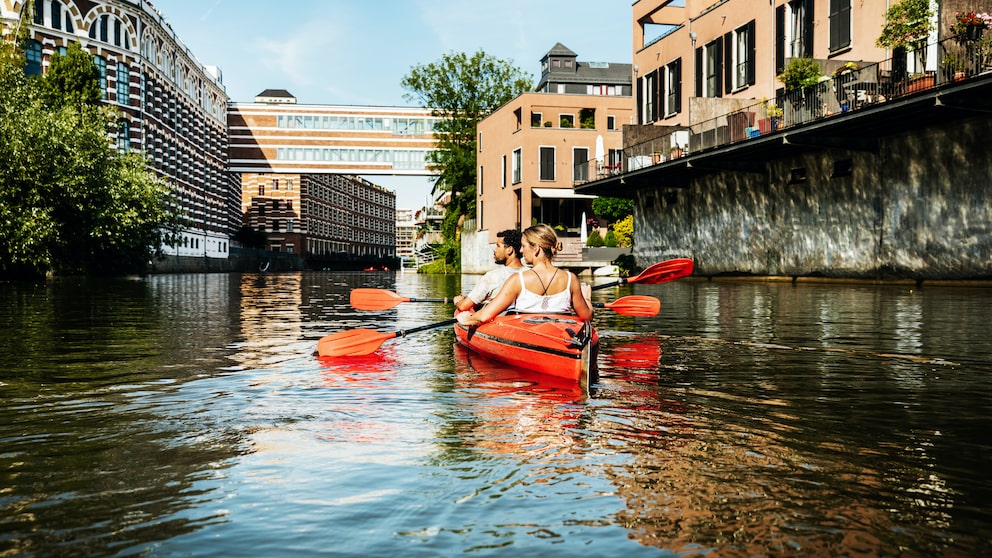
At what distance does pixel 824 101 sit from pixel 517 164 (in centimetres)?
2828

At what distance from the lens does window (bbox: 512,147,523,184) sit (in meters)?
48.2

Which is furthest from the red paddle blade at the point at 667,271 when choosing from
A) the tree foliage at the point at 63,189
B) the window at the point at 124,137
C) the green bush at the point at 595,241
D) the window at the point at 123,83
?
the window at the point at 123,83

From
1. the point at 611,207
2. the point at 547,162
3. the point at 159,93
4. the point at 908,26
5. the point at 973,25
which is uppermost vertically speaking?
the point at 159,93

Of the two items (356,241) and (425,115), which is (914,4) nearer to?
(425,115)

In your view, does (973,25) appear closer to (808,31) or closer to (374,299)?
(808,31)

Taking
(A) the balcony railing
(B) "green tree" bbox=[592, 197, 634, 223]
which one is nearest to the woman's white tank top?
(A) the balcony railing

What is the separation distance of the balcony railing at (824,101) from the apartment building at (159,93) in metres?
23.5

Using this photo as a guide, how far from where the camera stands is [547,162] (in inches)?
1889

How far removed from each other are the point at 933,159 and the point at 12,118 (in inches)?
1071

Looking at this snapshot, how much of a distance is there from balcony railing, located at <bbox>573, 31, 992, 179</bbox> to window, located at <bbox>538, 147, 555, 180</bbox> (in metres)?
15.7

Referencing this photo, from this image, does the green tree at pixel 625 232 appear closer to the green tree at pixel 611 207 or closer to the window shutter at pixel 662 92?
the green tree at pixel 611 207

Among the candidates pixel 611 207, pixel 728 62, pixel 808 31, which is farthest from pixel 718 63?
pixel 611 207

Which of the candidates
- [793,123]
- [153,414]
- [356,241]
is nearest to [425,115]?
[356,241]

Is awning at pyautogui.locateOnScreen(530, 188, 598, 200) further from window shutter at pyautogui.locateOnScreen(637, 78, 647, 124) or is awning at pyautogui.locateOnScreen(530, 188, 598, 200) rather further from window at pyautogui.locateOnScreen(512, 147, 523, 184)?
window shutter at pyautogui.locateOnScreen(637, 78, 647, 124)
